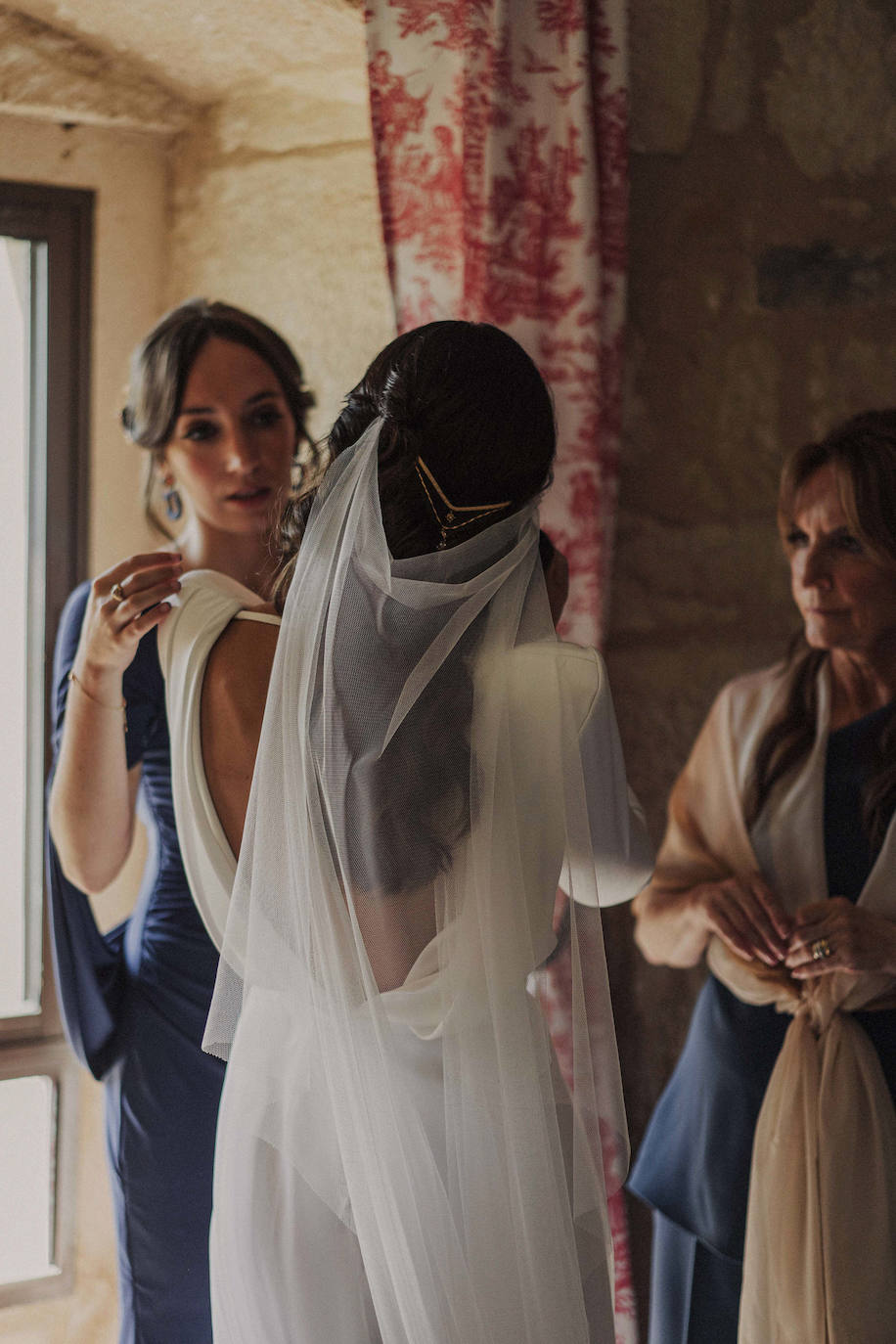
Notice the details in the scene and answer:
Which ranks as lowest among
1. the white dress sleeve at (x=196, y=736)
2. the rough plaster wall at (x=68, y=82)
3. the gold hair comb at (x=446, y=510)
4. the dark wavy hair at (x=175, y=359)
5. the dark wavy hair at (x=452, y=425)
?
the white dress sleeve at (x=196, y=736)

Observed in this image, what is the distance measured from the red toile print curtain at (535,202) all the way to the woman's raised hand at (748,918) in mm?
248

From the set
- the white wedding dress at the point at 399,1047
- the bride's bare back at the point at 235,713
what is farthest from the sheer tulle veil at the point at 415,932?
the bride's bare back at the point at 235,713

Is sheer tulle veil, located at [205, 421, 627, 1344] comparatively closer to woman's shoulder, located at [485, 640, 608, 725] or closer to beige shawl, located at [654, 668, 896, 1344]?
woman's shoulder, located at [485, 640, 608, 725]

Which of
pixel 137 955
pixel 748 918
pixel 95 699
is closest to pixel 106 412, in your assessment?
pixel 95 699

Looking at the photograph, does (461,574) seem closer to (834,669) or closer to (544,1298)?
(544,1298)

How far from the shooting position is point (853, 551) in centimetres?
165

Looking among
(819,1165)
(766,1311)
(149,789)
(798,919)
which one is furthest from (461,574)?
(766,1311)

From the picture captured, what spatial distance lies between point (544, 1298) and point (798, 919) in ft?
2.15

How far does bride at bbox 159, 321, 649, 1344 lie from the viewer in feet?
3.51

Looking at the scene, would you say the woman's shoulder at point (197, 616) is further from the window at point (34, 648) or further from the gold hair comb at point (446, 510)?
the window at point (34, 648)

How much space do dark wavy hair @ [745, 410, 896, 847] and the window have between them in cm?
130

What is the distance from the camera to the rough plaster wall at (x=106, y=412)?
84.7 inches

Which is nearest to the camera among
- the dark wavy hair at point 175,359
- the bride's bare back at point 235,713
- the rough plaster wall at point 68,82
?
the bride's bare back at point 235,713

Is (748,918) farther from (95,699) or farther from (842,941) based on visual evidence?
(95,699)
